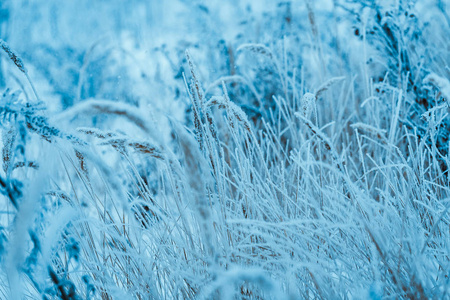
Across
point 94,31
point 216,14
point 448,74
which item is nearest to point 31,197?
point 448,74

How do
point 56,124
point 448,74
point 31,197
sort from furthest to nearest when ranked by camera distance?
1. point 448,74
2. point 56,124
3. point 31,197

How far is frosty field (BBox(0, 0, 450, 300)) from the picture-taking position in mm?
631

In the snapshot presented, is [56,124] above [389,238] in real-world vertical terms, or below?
above

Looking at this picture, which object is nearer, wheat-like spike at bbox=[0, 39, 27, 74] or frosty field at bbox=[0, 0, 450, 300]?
frosty field at bbox=[0, 0, 450, 300]

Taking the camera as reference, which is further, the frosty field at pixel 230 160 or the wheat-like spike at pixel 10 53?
the wheat-like spike at pixel 10 53

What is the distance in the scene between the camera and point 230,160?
113 centimetres

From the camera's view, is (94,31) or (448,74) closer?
(448,74)

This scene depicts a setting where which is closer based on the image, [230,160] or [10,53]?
[10,53]

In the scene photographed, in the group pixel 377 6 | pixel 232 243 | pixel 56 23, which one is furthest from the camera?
pixel 56 23

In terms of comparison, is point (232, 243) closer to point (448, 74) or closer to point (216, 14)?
point (448, 74)

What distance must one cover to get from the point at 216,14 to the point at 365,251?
8.06 feet

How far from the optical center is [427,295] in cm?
64

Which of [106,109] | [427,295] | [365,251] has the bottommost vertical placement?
[427,295]

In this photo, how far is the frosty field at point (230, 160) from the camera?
631mm
